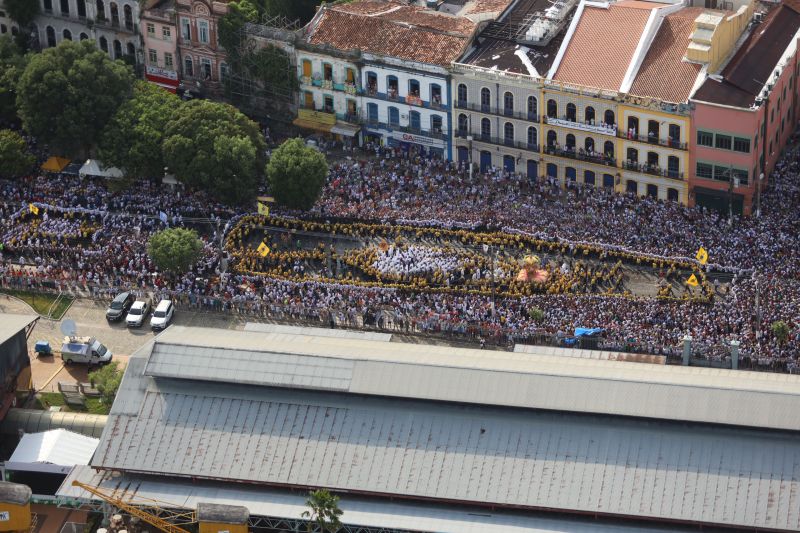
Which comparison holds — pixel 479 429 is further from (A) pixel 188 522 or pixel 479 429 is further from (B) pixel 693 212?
(B) pixel 693 212

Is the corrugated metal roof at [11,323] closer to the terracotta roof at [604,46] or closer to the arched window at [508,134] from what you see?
the arched window at [508,134]

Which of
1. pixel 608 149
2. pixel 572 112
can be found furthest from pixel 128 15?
pixel 608 149

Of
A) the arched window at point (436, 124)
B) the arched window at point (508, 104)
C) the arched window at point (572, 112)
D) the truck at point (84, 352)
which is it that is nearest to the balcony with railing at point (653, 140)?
the arched window at point (572, 112)

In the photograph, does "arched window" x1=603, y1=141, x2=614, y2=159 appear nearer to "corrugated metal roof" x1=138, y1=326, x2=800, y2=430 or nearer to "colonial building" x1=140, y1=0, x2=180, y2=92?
"corrugated metal roof" x1=138, y1=326, x2=800, y2=430

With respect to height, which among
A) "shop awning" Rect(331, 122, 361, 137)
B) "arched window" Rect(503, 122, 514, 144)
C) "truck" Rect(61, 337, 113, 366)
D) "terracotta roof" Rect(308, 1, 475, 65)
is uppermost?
"terracotta roof" Rect(308, 1, 475, 65)

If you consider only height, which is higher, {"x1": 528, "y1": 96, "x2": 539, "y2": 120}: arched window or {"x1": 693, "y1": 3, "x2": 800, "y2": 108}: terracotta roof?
{"x1": 693, "y1": 3, "x2": 800, "y2": 108}: terracotta roof

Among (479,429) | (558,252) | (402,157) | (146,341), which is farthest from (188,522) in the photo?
(402,157)

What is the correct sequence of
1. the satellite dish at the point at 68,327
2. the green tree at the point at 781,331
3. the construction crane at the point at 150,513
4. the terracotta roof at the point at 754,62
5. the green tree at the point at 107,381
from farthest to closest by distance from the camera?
the terracotta roof at the point at 754,62 → the satellite dish at the point at 68,327 → the green tree at the point at 781,331 → the green tree at the point at 107,381 → the construction crane at the point at 150,513

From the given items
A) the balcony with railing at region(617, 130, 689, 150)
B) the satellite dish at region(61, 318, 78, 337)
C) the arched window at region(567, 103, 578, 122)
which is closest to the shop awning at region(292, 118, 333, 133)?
the arched window at region(567, 103, 578, 122)
